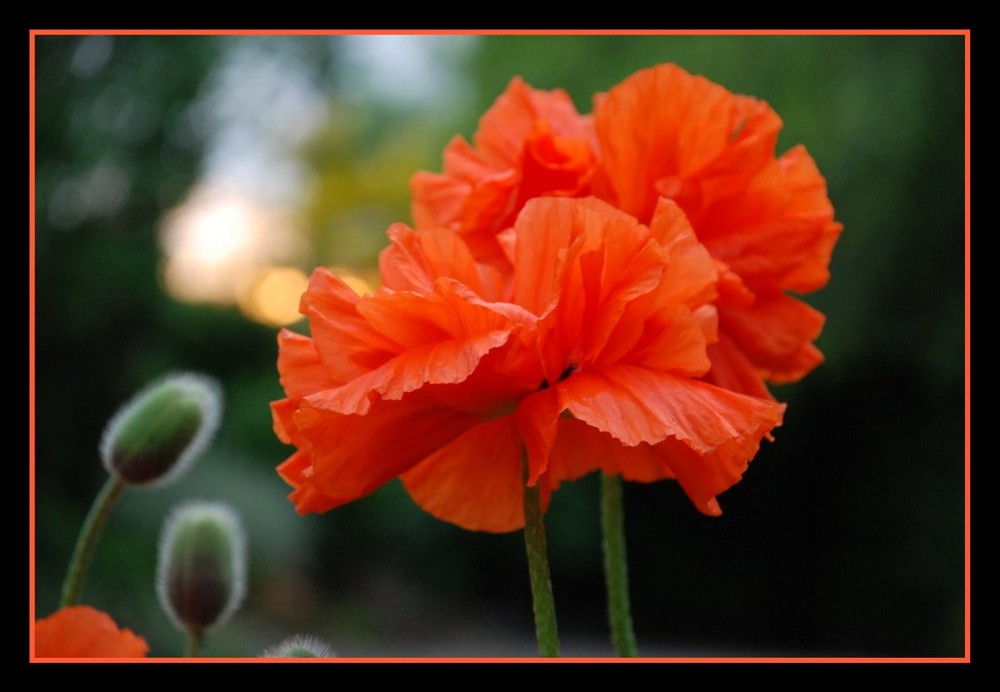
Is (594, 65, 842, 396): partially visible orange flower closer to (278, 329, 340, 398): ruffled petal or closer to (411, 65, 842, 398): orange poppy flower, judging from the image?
(411, 65, 842, 398): orange poppy flower

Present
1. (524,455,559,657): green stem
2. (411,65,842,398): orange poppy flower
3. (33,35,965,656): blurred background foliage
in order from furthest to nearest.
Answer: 1. (33,35,965,656): blurred background foliage
2. (411,65,842,398): orange poppy flower
3. (524,455,559,657): green stem

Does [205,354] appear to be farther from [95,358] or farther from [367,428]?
[367,428]

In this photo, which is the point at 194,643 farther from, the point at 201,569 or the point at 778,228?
the point at 778,228

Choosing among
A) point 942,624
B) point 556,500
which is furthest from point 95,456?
point 942,624

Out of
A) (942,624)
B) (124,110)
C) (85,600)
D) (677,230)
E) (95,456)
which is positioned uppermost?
(124,110)

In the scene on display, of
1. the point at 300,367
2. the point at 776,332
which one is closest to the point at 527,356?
the point at 300,367

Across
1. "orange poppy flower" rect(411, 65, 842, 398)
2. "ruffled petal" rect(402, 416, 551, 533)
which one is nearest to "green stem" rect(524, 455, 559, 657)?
"ruffled petal" rect(402, 416, 551, 533)
